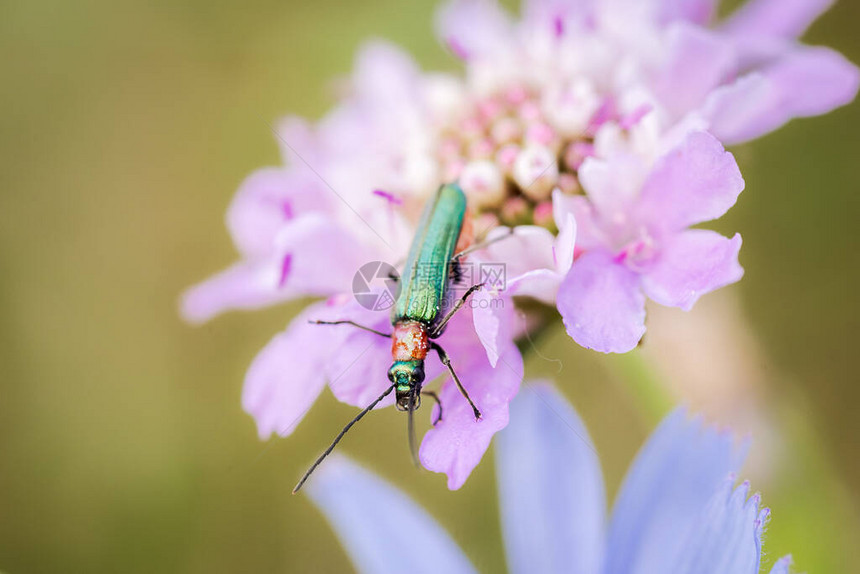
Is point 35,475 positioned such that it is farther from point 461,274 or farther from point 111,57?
point 461,274

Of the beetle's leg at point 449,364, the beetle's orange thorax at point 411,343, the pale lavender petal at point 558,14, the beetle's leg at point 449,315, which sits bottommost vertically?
the beetle's leg at point 449,364

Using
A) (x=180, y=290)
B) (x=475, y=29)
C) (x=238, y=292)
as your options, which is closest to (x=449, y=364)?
(x=238, y=292)

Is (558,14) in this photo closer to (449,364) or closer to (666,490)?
(449,364)

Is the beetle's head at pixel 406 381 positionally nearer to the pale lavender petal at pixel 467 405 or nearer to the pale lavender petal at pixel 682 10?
the pale lavender petal at pixel 467 405

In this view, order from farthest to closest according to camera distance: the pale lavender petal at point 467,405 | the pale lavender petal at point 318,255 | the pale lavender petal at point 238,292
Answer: the pale lavender petal at point 238,292 → the pale lavender petal at point 318,255 → the pale lavender petal at point 467,405

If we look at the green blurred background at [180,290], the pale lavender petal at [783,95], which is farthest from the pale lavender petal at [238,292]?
the pale lavender petal at [783,95]

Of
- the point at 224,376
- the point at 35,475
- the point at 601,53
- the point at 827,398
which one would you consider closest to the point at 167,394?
the point at 224,376
